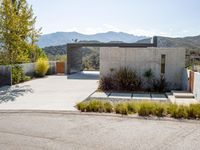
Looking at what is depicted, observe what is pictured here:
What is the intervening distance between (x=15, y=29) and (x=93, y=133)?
440 inches

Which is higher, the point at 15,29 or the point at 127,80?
the point at 15,29

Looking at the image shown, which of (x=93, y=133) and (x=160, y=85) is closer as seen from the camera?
(x=93, y=133)

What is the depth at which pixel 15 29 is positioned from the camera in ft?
Answer: 52.3

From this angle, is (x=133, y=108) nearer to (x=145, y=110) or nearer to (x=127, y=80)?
(x=145, y=110)

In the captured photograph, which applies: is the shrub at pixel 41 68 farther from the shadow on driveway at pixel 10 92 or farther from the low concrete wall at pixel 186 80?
the low concrete wall at pixel 186 80

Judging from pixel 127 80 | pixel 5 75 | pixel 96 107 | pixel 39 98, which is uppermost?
pixel 5 75

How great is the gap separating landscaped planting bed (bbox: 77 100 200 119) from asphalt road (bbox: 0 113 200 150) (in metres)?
0.57

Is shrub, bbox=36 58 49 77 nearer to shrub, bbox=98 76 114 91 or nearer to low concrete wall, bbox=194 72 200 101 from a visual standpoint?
shrub, bbox=98 76 114 91

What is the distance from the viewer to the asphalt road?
18.9ft

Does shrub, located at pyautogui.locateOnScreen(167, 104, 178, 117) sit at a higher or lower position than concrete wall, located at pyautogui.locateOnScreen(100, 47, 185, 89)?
lower

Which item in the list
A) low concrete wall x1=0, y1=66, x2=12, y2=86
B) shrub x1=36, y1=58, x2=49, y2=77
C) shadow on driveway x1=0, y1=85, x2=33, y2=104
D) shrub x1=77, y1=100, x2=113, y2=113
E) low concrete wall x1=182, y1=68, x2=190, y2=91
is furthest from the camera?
shrub x1=36, y1=58, x2=49, y2=77

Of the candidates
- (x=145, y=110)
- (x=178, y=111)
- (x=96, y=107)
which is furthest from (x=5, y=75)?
(x=178, y=111)

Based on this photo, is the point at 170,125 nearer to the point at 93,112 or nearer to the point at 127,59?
the point at 93,112

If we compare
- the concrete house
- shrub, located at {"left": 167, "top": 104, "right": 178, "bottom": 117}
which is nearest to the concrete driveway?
the concrete house
